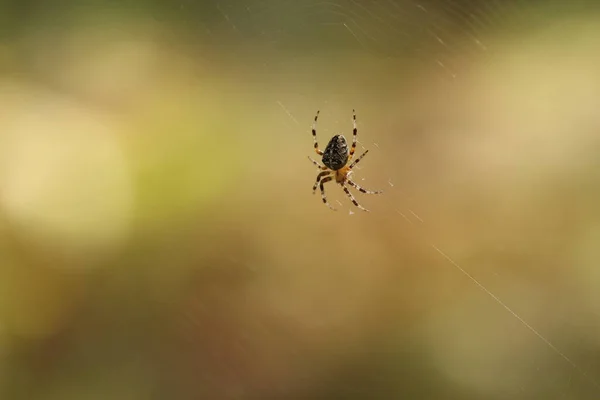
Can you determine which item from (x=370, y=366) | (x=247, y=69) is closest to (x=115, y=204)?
(x=247, y=69)

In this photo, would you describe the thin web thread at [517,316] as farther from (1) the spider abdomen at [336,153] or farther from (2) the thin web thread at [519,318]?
(1) the spider abdomen at [336,153]

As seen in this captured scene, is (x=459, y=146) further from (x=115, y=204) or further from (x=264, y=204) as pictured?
(x=115, y=204)

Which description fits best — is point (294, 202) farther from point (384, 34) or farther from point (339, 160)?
point (384, 34)

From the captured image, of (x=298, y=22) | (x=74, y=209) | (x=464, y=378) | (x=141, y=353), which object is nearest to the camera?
(x=464, y=378)

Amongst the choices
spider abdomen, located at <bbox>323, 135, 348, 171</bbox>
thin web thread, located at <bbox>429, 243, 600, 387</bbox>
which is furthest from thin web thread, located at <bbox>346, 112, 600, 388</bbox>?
spider abdomen, located at <bbox>323, 135, 348, 171</bbox>

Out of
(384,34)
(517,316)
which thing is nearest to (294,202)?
(517,316)

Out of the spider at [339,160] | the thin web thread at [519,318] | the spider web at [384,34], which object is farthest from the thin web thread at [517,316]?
the spider at [339,160]
